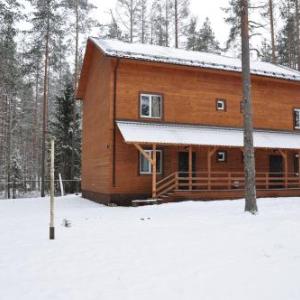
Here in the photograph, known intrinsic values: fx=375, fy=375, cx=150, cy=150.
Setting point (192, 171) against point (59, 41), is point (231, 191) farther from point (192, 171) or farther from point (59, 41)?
point (59, 41)

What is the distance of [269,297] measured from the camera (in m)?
4.46

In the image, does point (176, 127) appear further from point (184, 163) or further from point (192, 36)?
point (192, 36)

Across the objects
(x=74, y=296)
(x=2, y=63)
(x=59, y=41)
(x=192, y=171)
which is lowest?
(x=74, y=296)

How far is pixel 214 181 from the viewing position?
1891 centimetres

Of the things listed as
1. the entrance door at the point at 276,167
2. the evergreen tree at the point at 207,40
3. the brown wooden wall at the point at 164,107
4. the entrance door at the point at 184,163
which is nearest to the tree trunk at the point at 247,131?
the brown wooden wall at the point at 164,107

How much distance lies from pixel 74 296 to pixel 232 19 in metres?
11.8

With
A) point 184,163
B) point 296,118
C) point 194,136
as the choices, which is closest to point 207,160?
point 184,163

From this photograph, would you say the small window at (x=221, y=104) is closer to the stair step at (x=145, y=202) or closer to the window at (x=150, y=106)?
the window at (x=150, y=106)

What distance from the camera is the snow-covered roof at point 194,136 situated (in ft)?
52.3

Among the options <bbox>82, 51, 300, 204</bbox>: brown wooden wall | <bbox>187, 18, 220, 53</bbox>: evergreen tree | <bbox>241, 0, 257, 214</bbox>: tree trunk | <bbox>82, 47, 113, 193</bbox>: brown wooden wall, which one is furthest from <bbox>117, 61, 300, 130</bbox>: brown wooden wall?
<bbox>187, 18, 220, 53</bbox>: evergreen tree

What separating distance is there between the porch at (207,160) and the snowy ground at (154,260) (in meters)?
5.84

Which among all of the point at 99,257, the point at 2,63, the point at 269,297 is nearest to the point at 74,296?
the point at 99,257

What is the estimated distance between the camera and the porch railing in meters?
16.8

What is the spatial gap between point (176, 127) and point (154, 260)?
472 inches
